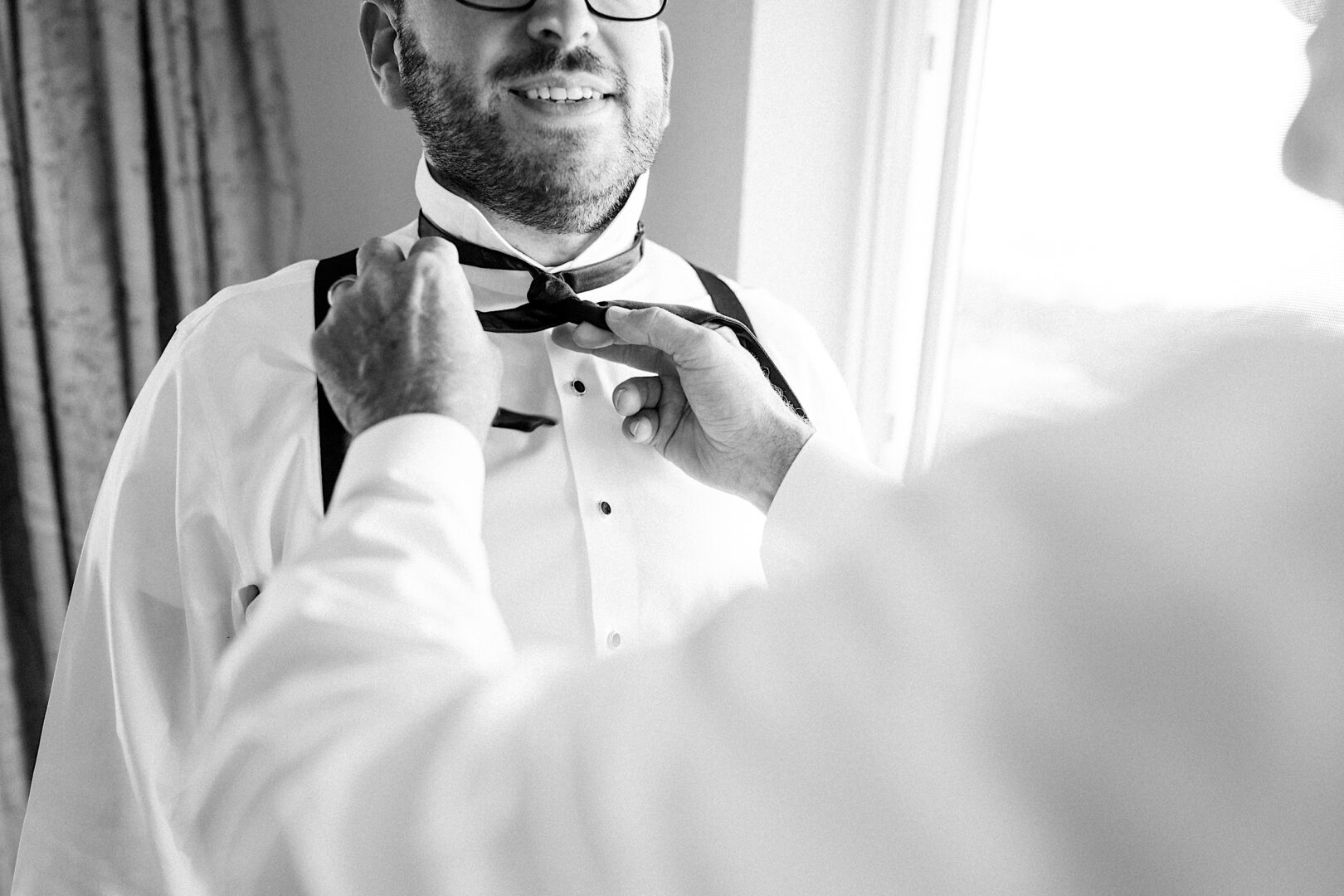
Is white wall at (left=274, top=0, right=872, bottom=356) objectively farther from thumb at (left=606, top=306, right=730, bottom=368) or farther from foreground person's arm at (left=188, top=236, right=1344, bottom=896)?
foreground person's arm at (left=188, top=236, right=1344, bottom=896)

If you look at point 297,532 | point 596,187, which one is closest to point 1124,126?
point 596,187

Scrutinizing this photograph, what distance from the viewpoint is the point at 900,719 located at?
1.29 feet

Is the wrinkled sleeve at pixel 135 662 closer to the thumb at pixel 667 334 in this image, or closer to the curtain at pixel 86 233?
the thumb at pixel 667 334

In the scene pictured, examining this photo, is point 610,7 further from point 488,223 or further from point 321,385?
point 321,385

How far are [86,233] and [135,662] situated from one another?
0.93m

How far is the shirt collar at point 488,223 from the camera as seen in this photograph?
1.12 metres

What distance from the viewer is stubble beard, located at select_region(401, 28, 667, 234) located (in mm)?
1101

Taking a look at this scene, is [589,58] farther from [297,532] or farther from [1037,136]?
[1037,136]

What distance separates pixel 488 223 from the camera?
1131 mm

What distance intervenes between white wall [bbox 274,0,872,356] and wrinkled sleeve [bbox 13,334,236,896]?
813 millimetres

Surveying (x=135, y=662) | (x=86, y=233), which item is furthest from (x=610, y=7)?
(x=86, y=233)

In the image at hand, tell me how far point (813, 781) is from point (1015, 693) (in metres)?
0.09

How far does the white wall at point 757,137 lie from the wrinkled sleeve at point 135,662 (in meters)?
0.81

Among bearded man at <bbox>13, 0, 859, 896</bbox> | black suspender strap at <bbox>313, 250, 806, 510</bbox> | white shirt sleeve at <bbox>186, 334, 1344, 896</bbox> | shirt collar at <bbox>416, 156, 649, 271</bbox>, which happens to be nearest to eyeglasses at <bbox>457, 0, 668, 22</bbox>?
bearded man at <bbox>13, 0, 859, 896</bbox>
